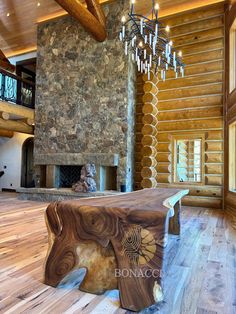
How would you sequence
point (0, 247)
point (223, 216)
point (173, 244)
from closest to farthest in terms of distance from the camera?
1. point (0, 247)
2. point (173, 244)
3. point (223, 216)

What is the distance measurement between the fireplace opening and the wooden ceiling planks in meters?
4.46

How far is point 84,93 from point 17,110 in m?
2.35

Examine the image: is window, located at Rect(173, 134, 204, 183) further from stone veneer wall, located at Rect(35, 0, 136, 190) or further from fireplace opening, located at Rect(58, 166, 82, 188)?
fireplace opening, located at Rect(58, 166, 82, 188)

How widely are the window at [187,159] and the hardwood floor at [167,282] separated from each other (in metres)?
2.87

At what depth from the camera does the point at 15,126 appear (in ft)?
23.2

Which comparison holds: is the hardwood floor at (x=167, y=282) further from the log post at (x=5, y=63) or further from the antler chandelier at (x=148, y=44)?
the log post at (x=5, y=63)

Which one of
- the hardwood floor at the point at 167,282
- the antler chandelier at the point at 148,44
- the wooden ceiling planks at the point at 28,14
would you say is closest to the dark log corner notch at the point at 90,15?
the wooden ceiling planks at the point at 28,14

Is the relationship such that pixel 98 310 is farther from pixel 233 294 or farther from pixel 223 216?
pixel 223 216

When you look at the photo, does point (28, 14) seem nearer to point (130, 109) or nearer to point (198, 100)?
point (130, 109)

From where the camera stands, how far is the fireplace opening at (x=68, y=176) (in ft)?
21.4

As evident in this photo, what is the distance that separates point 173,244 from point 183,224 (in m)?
1.13

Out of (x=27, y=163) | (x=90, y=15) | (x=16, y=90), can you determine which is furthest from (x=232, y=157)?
(x=27, y=163)

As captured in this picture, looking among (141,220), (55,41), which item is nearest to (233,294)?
(141,220)

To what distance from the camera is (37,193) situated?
19.5ft
